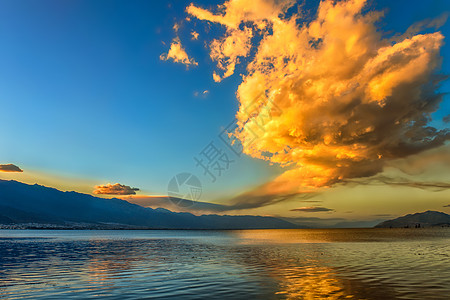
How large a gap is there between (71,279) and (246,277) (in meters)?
20.7

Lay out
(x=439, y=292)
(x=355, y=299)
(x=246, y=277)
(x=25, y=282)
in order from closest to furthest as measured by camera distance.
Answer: (x=355, y=299), (x=439, y=292), (x=25, y=282), (x=246, y=277)

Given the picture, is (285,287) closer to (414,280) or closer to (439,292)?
(439,292)

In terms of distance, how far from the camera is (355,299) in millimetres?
25281

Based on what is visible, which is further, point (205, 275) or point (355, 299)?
point (205, 275)

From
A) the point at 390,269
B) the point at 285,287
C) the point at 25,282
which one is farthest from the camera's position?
the point at 390,269

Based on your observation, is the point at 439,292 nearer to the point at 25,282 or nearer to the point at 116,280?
the point at 116,280

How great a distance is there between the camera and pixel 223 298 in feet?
83.4

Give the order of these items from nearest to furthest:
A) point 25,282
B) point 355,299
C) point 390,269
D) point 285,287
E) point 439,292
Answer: point 355,299 → point 439,292 → point 285,287 → point 25,282 → point 390,269

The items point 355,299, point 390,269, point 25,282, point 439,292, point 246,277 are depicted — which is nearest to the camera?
point 355,299

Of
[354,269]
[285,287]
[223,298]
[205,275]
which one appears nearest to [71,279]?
[205,275]

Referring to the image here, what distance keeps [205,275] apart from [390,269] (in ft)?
89.2

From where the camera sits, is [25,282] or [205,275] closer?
[25,282]

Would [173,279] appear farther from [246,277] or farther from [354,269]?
[354,269]

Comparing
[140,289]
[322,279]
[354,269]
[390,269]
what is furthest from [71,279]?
[390,269]
